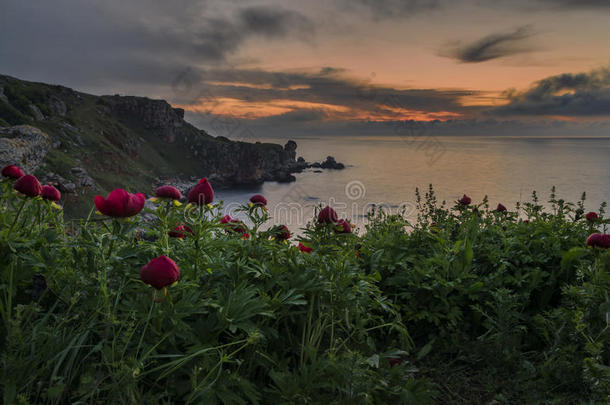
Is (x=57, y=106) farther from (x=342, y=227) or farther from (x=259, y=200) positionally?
(x=342, y=227)

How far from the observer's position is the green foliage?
1461 millimetres

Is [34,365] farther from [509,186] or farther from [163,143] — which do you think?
[163,143]

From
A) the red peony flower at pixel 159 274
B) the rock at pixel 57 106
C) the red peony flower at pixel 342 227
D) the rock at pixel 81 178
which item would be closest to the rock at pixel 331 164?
the rock at pixel 81 178

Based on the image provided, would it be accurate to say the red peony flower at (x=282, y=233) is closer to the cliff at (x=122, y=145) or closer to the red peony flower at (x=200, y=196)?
the red peony flower at (x=200, y=196)

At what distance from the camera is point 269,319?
1878mm

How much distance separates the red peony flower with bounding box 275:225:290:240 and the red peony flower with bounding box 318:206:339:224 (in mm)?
249

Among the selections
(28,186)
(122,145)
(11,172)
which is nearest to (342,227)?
(28,186)

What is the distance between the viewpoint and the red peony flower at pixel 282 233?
217 cm

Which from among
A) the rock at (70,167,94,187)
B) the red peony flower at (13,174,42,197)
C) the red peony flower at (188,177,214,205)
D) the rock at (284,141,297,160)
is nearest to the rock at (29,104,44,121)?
the rock at (70,167,94,187)

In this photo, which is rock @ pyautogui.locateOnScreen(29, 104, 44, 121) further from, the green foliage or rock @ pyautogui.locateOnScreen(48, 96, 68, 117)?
the green foliage

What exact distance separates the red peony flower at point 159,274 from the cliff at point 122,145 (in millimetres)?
56043

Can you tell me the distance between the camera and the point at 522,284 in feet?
9.85

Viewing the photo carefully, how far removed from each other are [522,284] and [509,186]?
4873 cm

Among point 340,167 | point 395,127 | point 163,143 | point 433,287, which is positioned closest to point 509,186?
point 395,127
